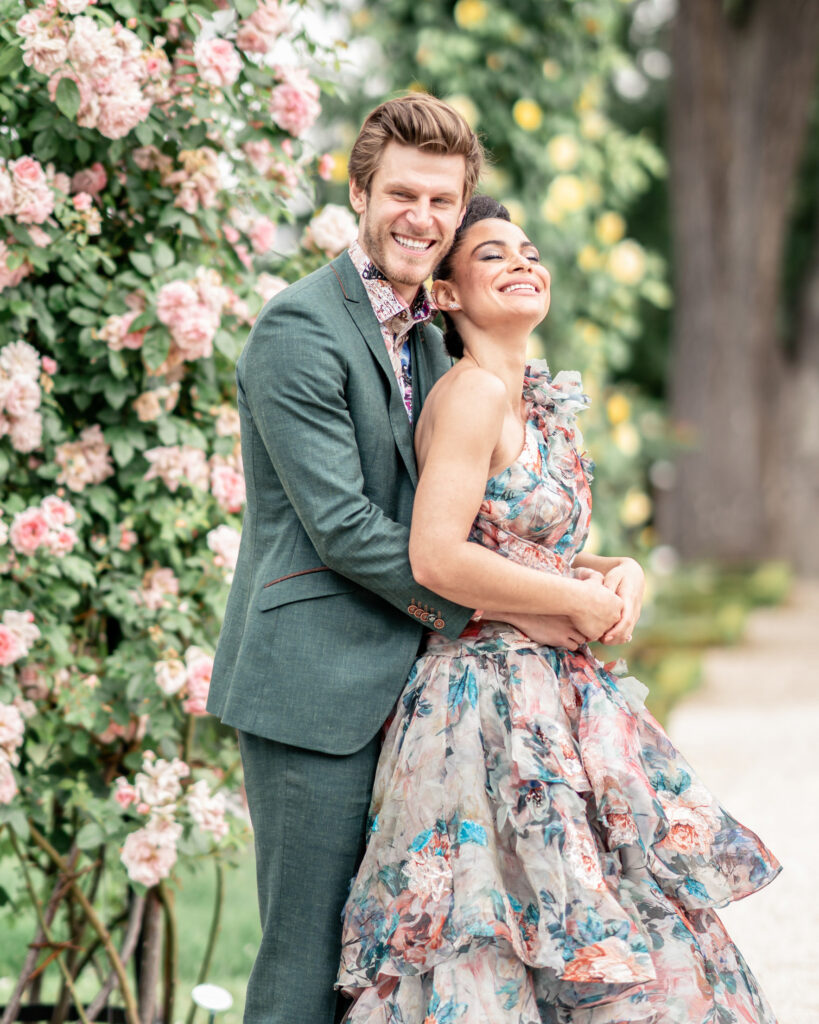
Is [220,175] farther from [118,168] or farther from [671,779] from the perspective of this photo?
[671,779]

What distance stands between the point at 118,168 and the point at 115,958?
1830mm

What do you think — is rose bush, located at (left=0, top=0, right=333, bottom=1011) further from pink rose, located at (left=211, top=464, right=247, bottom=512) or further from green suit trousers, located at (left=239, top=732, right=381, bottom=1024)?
green suit trousers, located at (left=239, top=732, right=381, bottom=1024)

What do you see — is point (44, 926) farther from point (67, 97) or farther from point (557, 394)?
point (67, 97)

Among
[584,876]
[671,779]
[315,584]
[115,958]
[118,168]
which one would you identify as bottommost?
[115,958]

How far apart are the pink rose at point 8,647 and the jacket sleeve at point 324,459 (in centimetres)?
87

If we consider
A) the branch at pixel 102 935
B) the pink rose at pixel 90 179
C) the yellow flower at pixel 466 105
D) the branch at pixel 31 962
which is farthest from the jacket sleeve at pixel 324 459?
the yellow flower at pixel 466 105

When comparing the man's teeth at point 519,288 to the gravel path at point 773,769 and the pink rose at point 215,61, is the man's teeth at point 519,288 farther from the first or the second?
the gravel path at point 773,769

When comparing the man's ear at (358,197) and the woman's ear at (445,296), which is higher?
the man's ear at (358,197)

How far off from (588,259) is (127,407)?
2.88 meters

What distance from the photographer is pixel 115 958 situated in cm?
267

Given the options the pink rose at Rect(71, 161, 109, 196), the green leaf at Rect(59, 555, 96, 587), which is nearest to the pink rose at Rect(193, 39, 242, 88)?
the pink rose at Rect(71, 161, 109, 196)

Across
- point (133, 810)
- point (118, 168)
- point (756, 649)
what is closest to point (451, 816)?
point (133, 810)

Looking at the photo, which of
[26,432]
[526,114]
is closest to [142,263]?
[26,432]

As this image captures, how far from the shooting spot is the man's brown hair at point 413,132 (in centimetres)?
202
